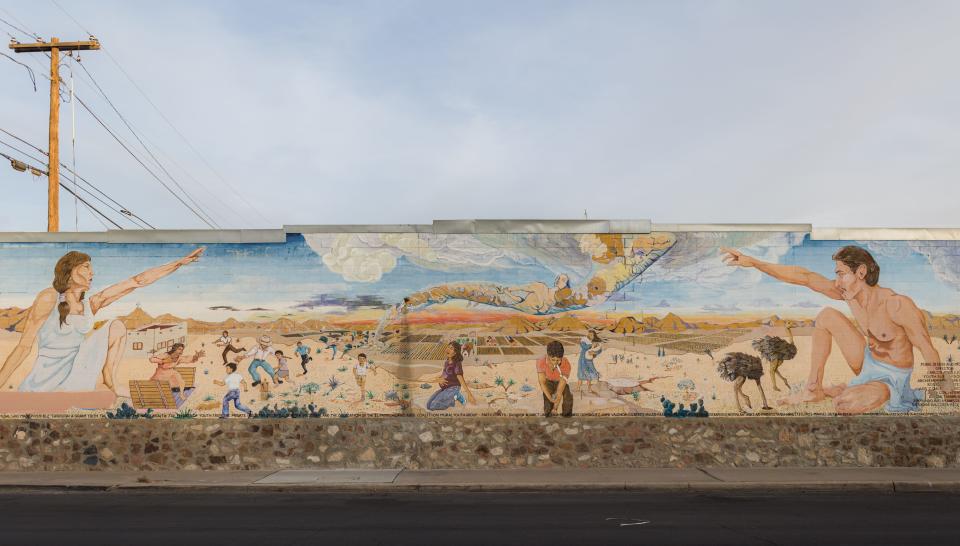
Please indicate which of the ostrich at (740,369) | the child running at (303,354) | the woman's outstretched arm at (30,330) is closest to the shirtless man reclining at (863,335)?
the ostrich at (740,369)

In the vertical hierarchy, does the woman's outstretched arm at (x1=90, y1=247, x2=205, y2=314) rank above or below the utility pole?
below

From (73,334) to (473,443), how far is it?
9010mm

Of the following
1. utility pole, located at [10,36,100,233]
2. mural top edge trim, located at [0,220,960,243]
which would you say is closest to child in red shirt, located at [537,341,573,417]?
mural top edge trim, located at [0,220,960,243]

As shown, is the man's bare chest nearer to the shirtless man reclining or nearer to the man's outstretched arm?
the shirtless man reclining

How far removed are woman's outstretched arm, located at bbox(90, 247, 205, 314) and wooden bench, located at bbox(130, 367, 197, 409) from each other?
186cm

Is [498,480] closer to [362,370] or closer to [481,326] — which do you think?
[481,326]

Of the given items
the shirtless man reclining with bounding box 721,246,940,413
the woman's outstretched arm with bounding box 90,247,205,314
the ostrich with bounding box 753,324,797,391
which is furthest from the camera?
the woman's outstretched arm with bounding box 90,247,205,314

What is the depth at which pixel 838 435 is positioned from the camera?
50.9 ft

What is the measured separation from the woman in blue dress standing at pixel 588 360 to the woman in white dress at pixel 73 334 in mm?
8785

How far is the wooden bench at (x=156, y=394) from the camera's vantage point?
15.6 meters

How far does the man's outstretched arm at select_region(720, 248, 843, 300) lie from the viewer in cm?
1608

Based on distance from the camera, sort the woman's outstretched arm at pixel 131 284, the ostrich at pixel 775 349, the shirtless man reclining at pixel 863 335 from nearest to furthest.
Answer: the shirtless man reclining at pixel 863 335, the ostrich at pixel 775 349, the woman's outstretched arm at pixel 131 284

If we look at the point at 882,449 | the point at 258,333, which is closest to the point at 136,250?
the point at 258,333

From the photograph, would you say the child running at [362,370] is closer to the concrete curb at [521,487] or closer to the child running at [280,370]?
the child running at [280,370]
